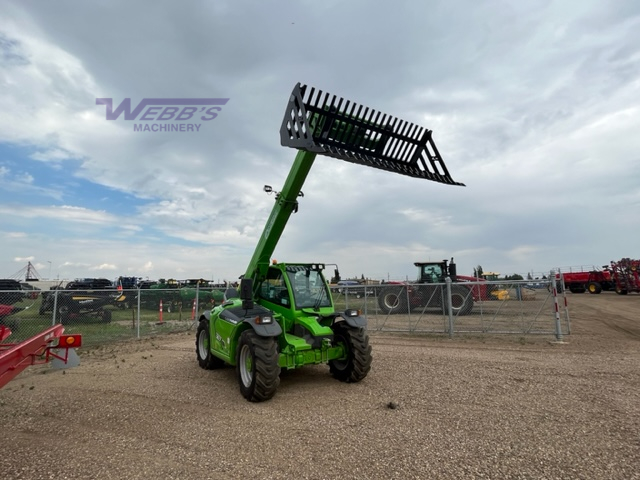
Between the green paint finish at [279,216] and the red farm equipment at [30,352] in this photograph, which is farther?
the green paint finish at [279,216]

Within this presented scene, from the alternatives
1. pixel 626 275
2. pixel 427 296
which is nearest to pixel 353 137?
pixel 427 296

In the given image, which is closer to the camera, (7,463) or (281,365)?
(7,463)

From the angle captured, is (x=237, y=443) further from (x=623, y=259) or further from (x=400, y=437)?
(x=623, y=259)

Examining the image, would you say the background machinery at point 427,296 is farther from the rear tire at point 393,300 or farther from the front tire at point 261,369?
the front tire at point 261,369

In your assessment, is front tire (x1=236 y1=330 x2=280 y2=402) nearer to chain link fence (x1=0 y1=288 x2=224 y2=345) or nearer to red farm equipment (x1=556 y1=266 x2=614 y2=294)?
chain link fence (x1=0 y1=288 x2=224 y2=345)

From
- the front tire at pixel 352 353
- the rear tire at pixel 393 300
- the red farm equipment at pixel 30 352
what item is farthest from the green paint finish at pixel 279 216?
the rear tire at pixel 393 300

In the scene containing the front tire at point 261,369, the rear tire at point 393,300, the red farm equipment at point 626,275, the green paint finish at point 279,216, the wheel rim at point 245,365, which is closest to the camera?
the front tire at point 261,369

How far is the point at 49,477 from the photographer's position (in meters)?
3.49

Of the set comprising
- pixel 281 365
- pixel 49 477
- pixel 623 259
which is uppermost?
pixel 623 259

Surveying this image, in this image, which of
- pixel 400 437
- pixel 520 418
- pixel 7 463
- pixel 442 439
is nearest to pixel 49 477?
pixel 7 463

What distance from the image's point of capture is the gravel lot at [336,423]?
143 inches

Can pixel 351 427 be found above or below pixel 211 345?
below

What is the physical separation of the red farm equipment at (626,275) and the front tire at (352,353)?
3077 centimetres

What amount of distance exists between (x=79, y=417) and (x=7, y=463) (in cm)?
127
